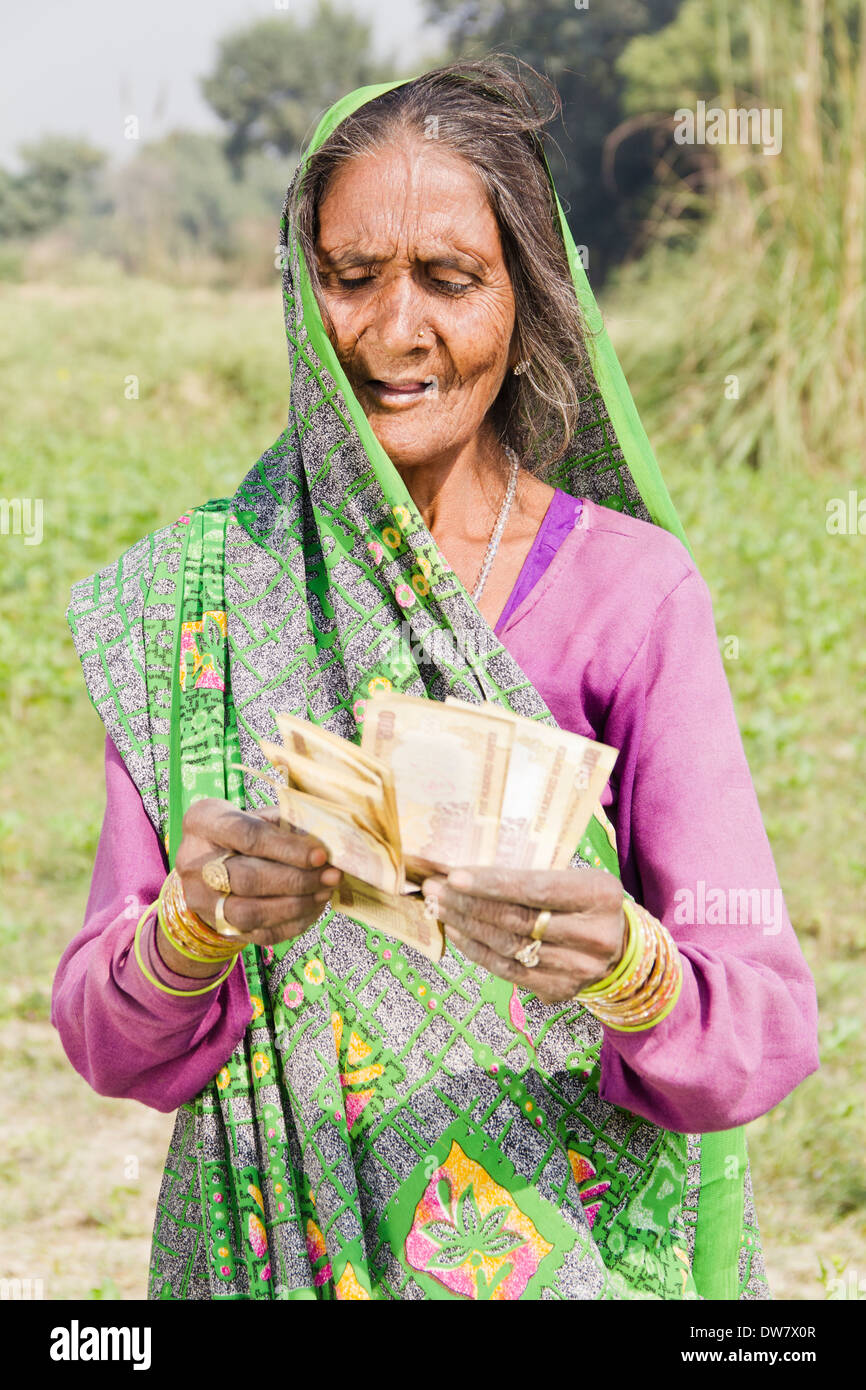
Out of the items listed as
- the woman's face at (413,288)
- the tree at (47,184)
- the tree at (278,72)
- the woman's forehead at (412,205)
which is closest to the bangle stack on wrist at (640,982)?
the woman's face at (413,288)

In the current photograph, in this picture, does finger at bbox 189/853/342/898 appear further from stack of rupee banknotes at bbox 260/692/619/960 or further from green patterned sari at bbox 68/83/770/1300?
green patterned sari at bbox 68/83/770/1300

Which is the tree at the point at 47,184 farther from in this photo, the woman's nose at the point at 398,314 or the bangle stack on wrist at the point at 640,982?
the bangle stack on wrist at the point at 640,982

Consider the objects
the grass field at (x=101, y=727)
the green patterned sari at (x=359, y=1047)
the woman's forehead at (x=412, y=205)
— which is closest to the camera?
the green patterned sari at (x=359, y=1047)

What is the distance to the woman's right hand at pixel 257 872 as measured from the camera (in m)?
1.38

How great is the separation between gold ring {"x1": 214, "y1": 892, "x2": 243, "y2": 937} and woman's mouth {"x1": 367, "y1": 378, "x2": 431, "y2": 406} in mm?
706

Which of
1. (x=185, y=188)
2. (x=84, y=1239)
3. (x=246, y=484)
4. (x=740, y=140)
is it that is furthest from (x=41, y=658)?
(x=185, y=188)

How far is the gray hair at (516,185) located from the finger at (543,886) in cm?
82

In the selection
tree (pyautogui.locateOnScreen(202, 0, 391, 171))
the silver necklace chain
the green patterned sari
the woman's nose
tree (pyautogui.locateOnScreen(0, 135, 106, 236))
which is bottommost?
the green patterned sari

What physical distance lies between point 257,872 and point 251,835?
4 centimetres

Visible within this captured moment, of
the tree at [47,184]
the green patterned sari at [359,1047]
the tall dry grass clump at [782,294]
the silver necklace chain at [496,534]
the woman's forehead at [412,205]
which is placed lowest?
the green patterned sari at [359,1047]

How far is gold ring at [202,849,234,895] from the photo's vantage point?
4.67 feet

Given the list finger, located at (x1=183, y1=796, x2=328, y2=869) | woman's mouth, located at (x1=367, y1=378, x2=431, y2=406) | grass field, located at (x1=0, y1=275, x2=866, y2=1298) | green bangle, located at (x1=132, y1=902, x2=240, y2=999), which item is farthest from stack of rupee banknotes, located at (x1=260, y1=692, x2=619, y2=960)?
grass field, located at (x1=0, y1=275, x2=866, y2=1298)

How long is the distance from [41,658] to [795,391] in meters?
4.85

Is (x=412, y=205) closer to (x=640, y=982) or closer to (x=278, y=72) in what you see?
(x=640, y=982)
